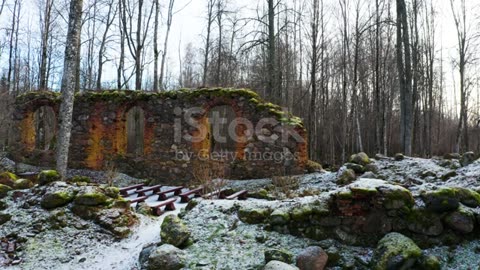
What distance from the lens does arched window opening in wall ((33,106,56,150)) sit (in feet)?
49.6

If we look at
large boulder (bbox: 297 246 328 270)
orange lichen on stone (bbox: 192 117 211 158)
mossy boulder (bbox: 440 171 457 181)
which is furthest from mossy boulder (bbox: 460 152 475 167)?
orange lichen on stone (bbox: 192 117 211 158)

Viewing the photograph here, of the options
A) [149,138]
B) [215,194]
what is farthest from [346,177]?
[149,138]

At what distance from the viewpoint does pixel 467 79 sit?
73.6ft

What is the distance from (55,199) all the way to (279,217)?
12.0 ft

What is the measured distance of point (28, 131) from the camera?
44.2 ft

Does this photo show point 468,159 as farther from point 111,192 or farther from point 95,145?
point 95,145

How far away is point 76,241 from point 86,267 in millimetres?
704

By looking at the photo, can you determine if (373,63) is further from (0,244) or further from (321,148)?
(0,244)

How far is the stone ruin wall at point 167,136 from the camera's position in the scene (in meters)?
11.5

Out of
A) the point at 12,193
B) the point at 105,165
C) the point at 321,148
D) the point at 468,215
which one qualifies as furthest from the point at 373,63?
the point at 12,193

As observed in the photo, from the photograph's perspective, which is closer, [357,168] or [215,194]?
[215,194]

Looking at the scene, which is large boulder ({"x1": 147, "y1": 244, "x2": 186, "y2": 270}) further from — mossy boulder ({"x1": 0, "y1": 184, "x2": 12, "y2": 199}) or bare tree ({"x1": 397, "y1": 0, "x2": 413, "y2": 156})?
bare tree ({"x1": 397, "y1": 0, "x2": 413, "y2": 156})

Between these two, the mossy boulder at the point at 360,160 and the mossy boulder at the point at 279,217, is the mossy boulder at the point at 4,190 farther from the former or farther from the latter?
the mossy boulder at the point at 360,160

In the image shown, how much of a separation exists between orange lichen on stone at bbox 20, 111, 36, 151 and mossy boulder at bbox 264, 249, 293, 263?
41.0 feet
